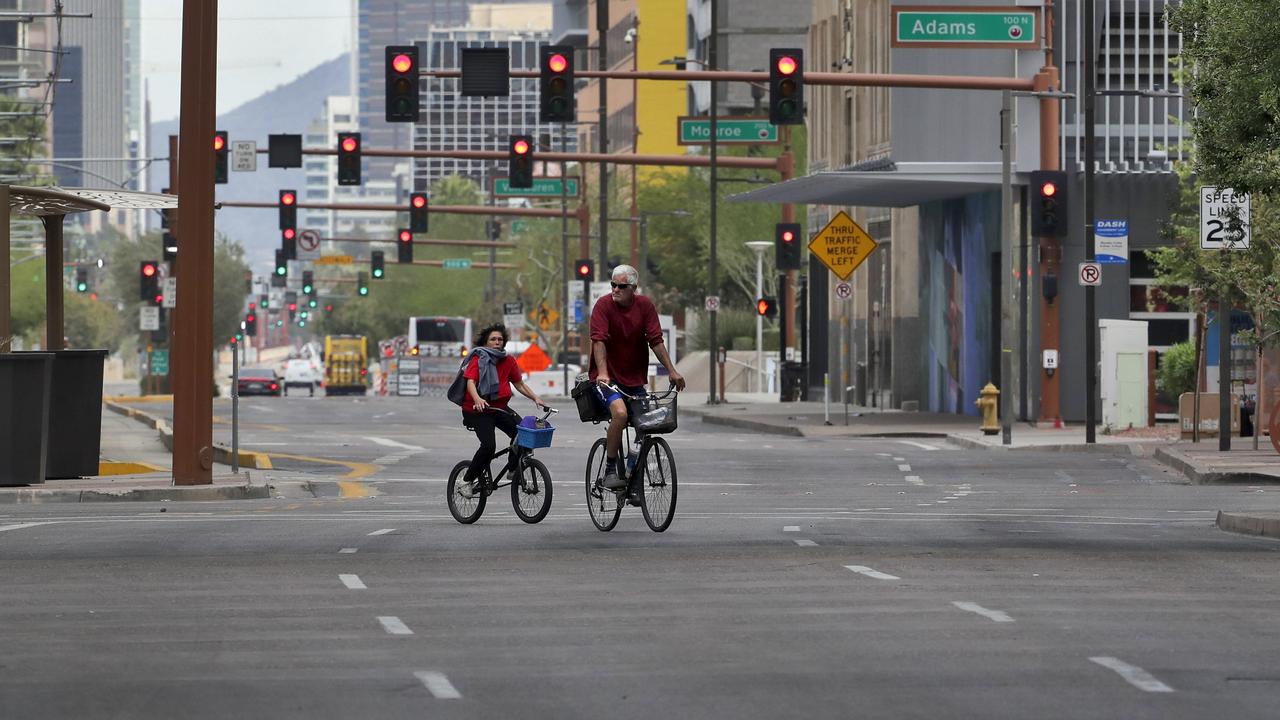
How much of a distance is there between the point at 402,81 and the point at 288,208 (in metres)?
23.3

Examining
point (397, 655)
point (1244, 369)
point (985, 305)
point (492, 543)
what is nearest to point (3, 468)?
point (492, 543)

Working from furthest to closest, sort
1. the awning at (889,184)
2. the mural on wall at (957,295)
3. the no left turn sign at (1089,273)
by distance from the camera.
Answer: the mural on wall at (957,295) < the awning at (889,184) < the no left turn sign at (1089,273)

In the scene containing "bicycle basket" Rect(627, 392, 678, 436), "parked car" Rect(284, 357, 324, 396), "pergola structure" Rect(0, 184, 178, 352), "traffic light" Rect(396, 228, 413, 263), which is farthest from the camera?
"parked car" Rect(284, 357, 324, 396)

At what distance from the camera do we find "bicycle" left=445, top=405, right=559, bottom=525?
19.1 m

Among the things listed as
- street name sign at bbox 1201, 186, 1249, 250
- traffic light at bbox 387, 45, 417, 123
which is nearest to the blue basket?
street name sign at bbox 1201, 186, 1249, 250

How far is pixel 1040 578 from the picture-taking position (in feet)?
47.5

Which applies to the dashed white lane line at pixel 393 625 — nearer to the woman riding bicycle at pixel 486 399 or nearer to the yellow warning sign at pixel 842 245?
the woman riding bicycle at pixel 486 399

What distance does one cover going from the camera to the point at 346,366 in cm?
10756

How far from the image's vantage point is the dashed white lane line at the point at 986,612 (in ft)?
39.9

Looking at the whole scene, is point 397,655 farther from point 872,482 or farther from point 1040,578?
point 872,482

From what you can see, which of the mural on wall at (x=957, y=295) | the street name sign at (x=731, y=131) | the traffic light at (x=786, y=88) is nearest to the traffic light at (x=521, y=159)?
the street name sign at (x=731, y=131)

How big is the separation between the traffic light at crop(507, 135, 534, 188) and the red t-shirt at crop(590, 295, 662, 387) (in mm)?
25144

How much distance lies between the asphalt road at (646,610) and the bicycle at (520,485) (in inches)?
10.9

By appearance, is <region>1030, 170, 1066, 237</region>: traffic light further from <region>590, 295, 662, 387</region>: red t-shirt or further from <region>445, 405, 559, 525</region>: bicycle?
<region>590, 295, 662, 387</region>: red t-shirt
